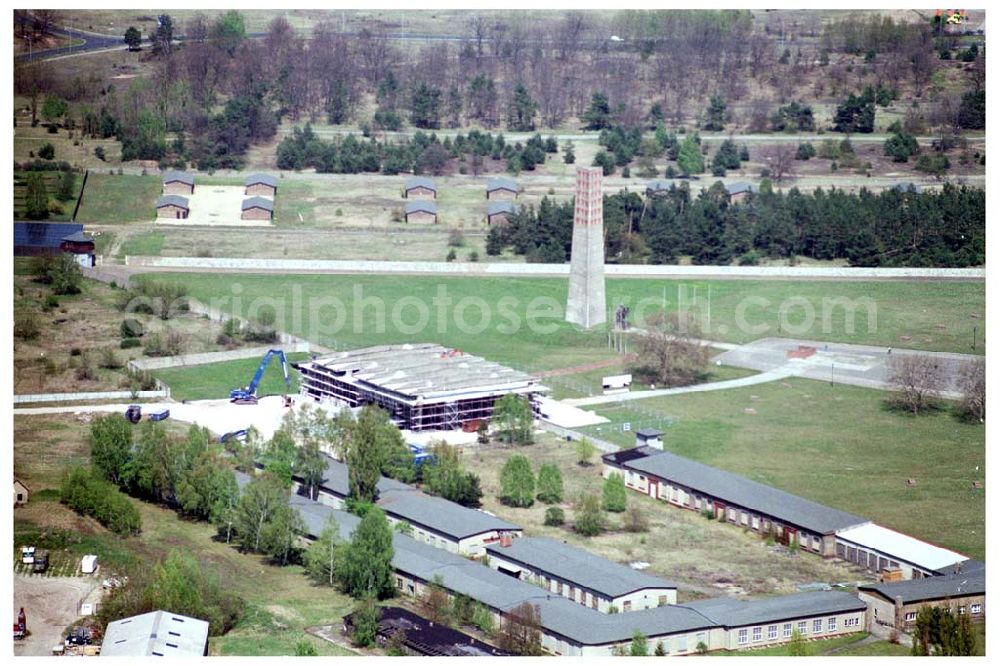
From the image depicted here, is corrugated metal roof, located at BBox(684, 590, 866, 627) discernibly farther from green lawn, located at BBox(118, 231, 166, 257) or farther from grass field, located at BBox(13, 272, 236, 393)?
green lawn, located at BBox(118, 231, 166, 257)

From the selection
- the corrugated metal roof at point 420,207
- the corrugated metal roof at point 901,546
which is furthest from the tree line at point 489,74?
the corrugated metal roof at point 901,546

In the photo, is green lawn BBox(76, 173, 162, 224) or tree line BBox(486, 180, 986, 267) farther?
green lawn BBox(76, 173, 162, 224)

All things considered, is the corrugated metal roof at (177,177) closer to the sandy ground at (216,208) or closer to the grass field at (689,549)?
the sandy ground at (216,208)

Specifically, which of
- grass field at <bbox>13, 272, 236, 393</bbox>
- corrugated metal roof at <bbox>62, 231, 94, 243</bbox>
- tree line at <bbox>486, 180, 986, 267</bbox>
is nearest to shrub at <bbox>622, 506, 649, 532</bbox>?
grass field at <bbox>13, 272, 236, 393</bbox>

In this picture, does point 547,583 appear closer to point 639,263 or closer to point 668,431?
point 668,431

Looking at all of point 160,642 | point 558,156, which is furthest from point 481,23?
point 160,642

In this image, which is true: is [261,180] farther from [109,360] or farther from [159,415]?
[159,415]
